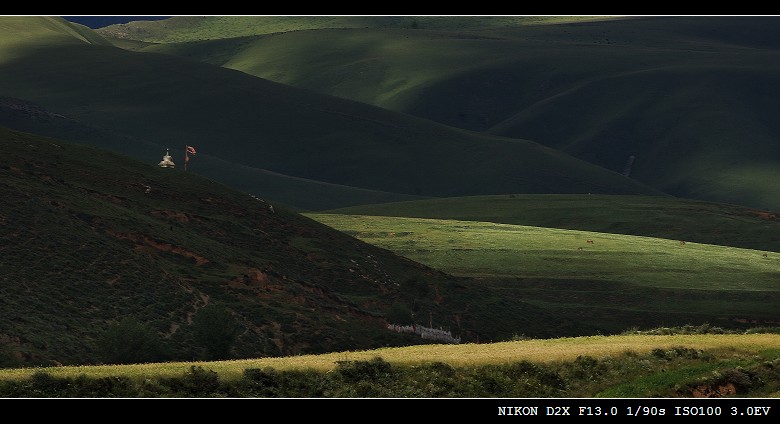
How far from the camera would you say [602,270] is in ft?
398

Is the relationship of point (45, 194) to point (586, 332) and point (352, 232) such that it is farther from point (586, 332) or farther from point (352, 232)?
point (352, 232)

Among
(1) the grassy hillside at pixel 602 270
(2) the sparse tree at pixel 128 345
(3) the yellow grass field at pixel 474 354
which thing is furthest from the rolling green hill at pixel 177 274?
(3) the yellow grass field at pixel 474 354

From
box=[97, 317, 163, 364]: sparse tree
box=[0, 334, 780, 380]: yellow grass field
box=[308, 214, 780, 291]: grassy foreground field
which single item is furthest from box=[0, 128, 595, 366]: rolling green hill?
box=[308, 214, 780, 291]: grassy foreground field

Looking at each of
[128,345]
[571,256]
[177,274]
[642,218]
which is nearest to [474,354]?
[128,345]

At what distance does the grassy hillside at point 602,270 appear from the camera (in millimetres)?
103250

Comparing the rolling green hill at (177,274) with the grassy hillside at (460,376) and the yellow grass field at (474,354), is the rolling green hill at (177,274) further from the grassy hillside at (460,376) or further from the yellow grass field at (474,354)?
the grassy hillside at (460,376)

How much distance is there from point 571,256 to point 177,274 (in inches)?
2279

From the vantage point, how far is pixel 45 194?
86438mm

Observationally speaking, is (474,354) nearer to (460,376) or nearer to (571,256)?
(460,376)

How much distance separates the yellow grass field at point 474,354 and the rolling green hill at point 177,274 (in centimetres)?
1540

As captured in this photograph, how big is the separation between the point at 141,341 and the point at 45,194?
106 feet

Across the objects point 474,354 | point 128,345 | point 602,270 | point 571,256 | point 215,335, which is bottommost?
point 571,256
